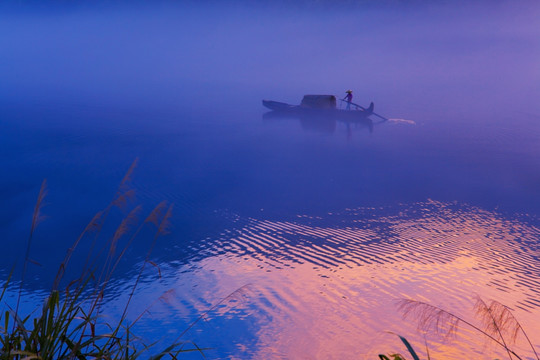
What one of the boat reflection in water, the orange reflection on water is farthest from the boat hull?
the orange reflection on water

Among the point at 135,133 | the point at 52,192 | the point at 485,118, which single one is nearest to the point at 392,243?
the point at 52,192

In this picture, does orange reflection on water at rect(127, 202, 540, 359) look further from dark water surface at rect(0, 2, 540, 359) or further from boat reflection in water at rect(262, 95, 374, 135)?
boat reflection in water at rect(262, 95, 374, 135)

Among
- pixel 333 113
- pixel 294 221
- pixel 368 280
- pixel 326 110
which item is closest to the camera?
pixel 368 280

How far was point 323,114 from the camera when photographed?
32.9 metres

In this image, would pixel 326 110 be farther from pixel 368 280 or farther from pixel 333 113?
pixel 368 280

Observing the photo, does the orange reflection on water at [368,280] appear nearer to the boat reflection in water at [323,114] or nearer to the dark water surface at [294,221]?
the dark water surface at [294,221]

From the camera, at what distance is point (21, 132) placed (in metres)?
27.3

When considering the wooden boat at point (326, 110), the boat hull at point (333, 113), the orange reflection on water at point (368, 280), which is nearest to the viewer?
the orange reflection on water at point (368, 280)

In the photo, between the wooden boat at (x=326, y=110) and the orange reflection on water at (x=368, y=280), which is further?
the wooden boat at (x=326, y=110)

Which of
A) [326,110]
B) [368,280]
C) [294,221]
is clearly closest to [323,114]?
[326,110]

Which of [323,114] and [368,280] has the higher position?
[323,114]

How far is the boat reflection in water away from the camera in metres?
32.4

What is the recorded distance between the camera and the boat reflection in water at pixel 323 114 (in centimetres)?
3241

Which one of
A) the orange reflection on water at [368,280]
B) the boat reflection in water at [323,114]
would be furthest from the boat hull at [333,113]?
the orange reflection on water at [368,280]
